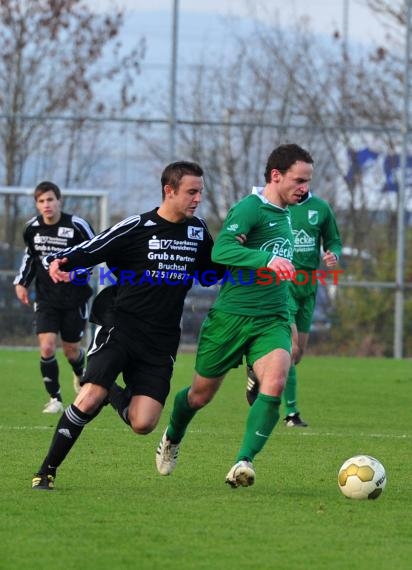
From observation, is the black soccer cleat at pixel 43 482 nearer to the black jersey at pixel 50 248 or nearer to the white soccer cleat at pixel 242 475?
the white soccer cleat at pixel 242 475

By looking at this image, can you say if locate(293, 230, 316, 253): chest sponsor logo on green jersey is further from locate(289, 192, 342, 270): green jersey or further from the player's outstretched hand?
the player's outstretched hand

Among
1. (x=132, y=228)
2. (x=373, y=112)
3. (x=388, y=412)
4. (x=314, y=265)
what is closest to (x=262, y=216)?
(x=132, y=228)

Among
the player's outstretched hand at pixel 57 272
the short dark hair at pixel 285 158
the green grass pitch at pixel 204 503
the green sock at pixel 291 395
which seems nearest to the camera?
the green grass pitch at pixel 204 503

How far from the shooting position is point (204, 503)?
6.66 m

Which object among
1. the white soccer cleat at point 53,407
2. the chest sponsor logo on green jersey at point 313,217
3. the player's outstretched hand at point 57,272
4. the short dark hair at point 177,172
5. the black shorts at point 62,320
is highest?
the short dark hair at point 177,172

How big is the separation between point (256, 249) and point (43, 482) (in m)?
1.78

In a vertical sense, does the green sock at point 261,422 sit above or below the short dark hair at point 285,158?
below

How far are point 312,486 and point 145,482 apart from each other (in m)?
0.96

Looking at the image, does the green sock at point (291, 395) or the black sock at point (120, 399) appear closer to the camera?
the black sock at point (120, 399)

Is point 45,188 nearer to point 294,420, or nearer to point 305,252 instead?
point 305,252

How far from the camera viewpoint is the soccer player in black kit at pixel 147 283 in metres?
7.15

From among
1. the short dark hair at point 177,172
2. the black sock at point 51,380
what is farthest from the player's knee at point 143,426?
the black sock at point 51,380

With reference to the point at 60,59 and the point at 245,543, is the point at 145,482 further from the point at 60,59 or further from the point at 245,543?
the point at 60,59

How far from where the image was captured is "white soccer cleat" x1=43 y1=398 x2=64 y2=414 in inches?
453
